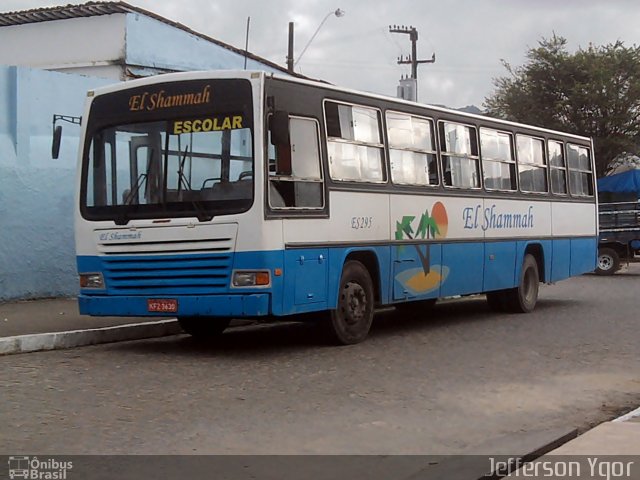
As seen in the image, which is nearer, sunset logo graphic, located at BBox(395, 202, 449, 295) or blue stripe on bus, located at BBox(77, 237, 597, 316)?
blue stripe on bus, located at BBox(77, 237, 597, 316)

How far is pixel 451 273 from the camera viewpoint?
13.1 metres

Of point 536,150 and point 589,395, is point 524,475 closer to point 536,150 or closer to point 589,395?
point 589,395

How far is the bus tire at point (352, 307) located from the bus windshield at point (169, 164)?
1.88m

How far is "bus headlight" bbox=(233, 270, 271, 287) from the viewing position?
9.64 m

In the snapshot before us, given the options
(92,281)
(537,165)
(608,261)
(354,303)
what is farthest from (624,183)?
(92,281)

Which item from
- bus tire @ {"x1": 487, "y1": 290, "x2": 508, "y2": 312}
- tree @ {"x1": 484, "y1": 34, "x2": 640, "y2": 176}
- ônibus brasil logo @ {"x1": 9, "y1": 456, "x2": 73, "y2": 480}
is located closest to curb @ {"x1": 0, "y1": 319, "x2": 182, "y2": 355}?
ônibus brasil logo @ {"x1": 9, "y1": 456, "x2": 73, "y2": 480}

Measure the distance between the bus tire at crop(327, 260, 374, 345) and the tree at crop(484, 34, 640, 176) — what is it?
27.8m

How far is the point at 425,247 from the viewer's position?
12523mm

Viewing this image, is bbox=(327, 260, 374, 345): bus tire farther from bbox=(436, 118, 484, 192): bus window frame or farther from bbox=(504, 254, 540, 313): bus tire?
bbox=(504, 254, 540, 313): bus tire

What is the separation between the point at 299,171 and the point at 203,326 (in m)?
2.83

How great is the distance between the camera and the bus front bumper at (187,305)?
9.62 m

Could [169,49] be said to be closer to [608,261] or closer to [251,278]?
[251,278]

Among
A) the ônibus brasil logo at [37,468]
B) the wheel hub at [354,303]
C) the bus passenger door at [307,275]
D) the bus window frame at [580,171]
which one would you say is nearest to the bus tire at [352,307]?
the wheel hub at [354,303]

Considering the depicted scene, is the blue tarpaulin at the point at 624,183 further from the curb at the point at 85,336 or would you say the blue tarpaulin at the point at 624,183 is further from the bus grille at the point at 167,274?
the bus grille at the point at 167,274
